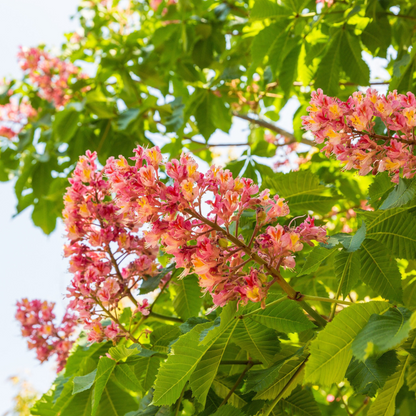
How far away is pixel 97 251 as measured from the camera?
5.09 ft

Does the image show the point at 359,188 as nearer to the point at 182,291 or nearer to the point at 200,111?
the point at 200,111

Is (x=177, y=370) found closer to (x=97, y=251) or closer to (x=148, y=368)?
(x=148, y=368)

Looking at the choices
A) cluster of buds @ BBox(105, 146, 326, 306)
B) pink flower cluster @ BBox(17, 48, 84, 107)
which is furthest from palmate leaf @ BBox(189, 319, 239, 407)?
pink flower cluster @ BBox(17, 48, 84, 107)

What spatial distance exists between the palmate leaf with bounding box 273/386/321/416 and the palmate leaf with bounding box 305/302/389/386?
41 centimetres

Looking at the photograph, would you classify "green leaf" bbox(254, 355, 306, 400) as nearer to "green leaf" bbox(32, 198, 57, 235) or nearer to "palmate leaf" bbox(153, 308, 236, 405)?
"palmate leaf" bbox(153, 308, 236, 405)

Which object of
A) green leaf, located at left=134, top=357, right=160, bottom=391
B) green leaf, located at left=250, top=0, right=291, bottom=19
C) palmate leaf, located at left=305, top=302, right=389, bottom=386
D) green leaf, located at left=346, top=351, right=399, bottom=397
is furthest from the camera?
green leaf, located at left=250, top=0, right=291, bottom=19

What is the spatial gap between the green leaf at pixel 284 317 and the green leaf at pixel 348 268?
0.14 m

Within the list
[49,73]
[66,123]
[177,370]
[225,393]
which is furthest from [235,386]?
[49,73]

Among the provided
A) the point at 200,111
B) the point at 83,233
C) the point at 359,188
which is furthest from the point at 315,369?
the point at 359,188

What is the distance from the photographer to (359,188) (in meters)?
2.90

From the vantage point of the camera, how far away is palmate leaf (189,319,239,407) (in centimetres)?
104

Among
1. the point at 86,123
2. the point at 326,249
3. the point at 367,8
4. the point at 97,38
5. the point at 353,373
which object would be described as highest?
the point at 97,38

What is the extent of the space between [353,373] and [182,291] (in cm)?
74

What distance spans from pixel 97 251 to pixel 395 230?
98cm
